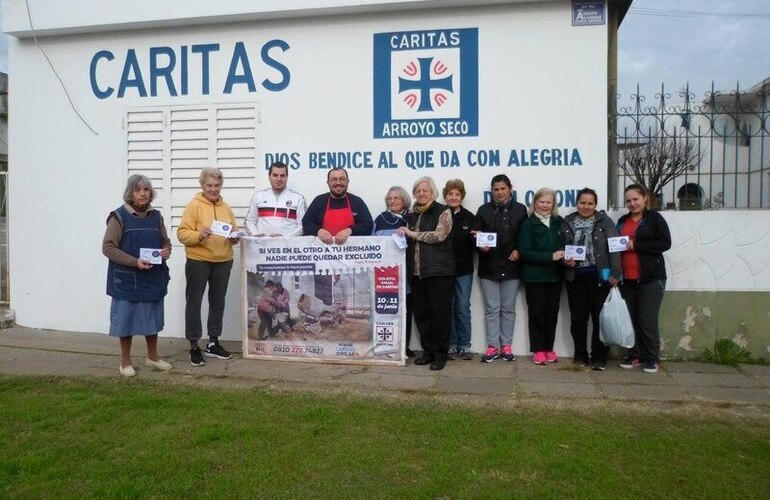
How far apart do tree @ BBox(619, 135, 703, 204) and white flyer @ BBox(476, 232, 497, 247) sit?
1738mm

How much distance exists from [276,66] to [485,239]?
3109 mm

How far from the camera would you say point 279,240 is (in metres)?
6.64

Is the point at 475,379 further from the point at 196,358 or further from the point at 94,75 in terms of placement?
the point at 94,75

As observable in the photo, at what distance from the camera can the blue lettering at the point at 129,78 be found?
25.6 ft

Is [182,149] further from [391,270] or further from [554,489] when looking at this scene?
[554,489]

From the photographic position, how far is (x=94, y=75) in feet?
26.1

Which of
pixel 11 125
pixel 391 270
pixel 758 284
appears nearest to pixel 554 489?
pixel 391 270

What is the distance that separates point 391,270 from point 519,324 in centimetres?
156

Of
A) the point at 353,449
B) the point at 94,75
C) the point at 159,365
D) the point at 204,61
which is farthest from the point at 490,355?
the point at 94,75

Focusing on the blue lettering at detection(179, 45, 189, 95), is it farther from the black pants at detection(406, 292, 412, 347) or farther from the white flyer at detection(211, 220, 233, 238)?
the black pants at detection(406, 292, 412, 347)

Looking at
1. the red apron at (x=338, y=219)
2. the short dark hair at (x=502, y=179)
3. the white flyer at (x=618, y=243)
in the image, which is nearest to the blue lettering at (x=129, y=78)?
the red apron at (x=338, y=219)

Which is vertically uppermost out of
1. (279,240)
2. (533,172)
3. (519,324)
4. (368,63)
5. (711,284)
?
(368,63)

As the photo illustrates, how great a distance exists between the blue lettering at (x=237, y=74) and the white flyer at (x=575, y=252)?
3.87 metres

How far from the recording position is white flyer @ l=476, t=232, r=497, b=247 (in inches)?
252
